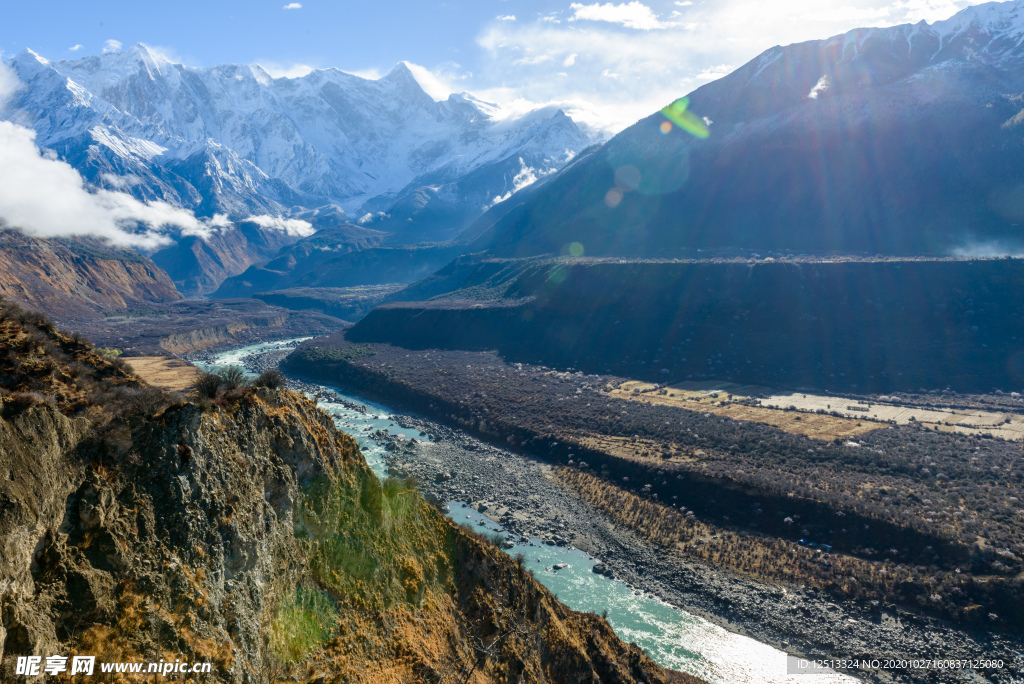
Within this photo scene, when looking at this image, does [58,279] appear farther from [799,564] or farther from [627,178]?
[799,564]

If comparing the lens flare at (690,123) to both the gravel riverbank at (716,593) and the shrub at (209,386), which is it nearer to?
the gravel riverbank at (716,593)

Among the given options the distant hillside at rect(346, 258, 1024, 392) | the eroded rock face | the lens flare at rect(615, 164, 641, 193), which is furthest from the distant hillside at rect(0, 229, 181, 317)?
the lens flare at rect(615, 164, 641, 193)

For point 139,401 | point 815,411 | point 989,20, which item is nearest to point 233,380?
point 139,401

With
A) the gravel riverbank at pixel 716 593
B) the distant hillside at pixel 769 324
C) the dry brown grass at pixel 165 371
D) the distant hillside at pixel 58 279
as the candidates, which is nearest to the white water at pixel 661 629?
the gravel riverbank at pixel 716 593

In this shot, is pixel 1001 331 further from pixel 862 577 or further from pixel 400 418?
pixel 400 418

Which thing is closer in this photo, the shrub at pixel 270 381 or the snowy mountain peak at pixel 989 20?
the shrub at pixel 270 381

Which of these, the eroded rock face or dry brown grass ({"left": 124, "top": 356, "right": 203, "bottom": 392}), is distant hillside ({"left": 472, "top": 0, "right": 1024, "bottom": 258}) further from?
the eroded rock face
